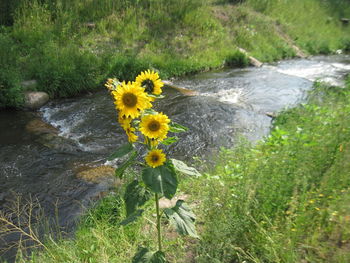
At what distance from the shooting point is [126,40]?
33.1ft

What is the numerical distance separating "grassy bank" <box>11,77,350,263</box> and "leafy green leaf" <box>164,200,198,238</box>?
0.31m

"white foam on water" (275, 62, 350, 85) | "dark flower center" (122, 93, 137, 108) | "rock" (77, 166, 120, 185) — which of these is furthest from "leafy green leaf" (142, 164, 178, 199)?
"white foam on water" (275, 62, 350, 85)

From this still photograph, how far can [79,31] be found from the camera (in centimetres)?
964

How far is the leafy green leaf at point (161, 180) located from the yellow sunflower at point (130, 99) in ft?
1.13

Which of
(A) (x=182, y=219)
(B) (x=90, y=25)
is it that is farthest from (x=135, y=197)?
(B) (x=90, y=25)

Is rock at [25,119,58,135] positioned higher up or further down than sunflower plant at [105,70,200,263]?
further down

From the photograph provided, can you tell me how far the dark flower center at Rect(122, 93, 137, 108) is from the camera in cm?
171

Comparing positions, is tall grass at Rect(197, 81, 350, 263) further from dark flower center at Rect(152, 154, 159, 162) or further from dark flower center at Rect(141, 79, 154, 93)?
dark flower center at Rect(141, 79, 154, 93)

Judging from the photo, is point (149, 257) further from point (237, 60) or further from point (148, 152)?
point (237, 60)

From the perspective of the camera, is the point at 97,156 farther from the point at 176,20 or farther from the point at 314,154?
the point at 176,20

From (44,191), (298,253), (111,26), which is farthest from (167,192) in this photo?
(111,26)

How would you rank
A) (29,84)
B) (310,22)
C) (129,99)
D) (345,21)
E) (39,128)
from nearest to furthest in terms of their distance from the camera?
(129,99), (39,128), (29,84), (310,22), (345,21)

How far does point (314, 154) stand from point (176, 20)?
10508 mm

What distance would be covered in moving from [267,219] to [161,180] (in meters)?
0.83
